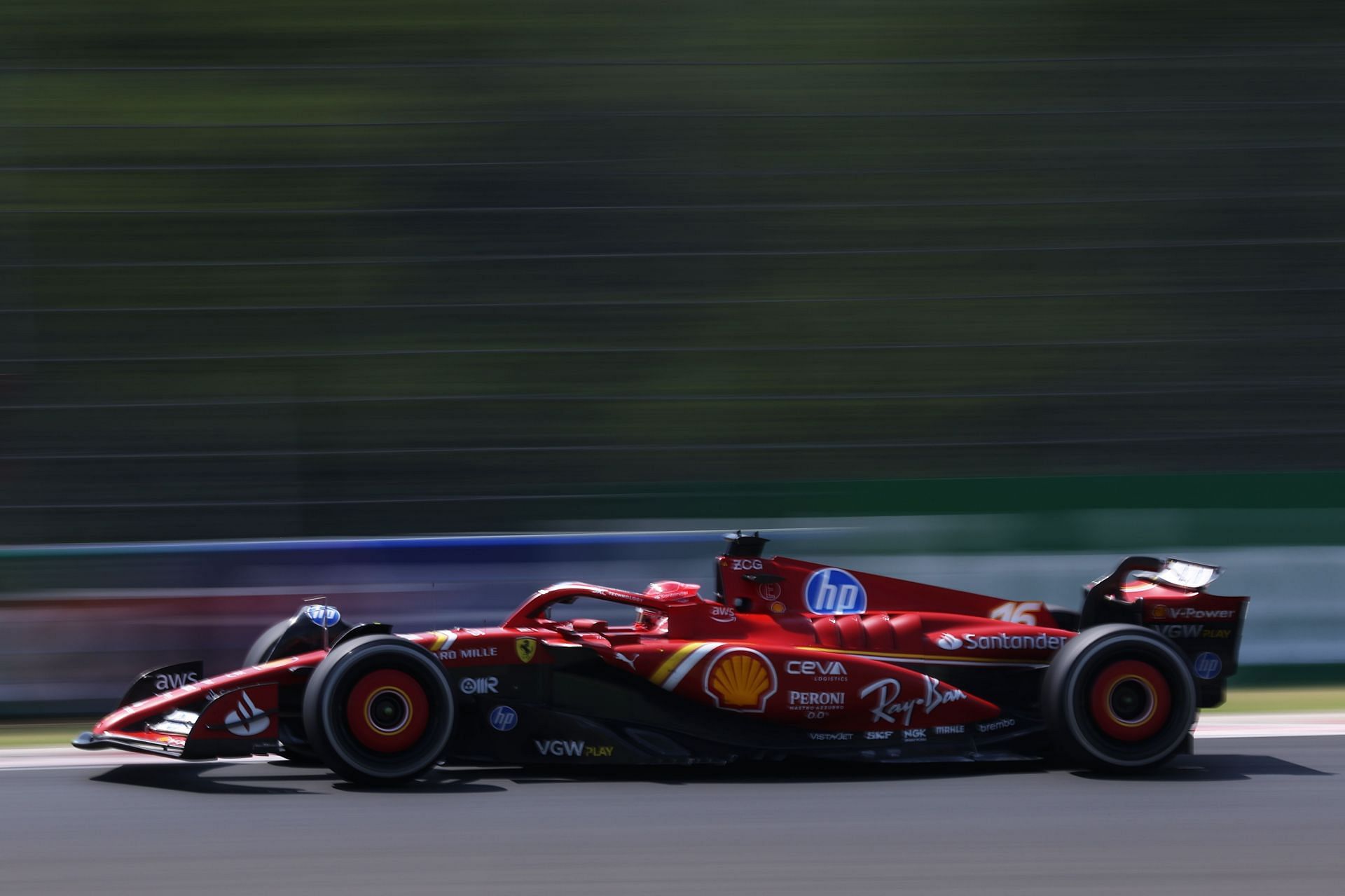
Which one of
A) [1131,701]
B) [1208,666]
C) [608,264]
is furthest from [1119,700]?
[608,264]

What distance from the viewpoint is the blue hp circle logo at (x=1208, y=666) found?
6.61 m

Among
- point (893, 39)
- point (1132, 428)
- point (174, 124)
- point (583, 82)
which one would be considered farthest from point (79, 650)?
point (893, 39)

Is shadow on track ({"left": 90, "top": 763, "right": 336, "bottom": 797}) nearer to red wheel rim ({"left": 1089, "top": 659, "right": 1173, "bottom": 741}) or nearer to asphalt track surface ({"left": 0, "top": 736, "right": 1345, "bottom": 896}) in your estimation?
asphalt track surface ({"left": 0, "top": 736, "right": 1345, "bottom": 896})

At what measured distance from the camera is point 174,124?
13.4 meters

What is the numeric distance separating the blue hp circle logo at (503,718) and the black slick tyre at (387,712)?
20 cm

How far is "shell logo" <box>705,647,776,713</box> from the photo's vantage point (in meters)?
6.16

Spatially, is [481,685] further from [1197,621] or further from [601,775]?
[1197,621]

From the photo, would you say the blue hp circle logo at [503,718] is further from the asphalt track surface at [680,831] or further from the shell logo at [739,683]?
the shell logo at [739,683]

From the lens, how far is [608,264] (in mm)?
12797

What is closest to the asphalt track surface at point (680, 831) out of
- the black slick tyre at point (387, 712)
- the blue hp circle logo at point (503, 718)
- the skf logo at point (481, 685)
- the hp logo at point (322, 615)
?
the black slick tyre at point (387, 712)

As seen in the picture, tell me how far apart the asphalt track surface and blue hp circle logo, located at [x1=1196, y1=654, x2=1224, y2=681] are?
40cm

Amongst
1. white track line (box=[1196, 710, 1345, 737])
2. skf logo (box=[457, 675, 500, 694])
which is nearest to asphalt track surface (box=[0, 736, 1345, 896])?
skf logo (box=[457, 675, 500, 694])

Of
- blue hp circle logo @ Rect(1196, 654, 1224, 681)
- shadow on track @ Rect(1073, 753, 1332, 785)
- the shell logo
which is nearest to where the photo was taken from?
the shell logo

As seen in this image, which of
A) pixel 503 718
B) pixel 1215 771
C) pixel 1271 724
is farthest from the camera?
pixel 1271 724
